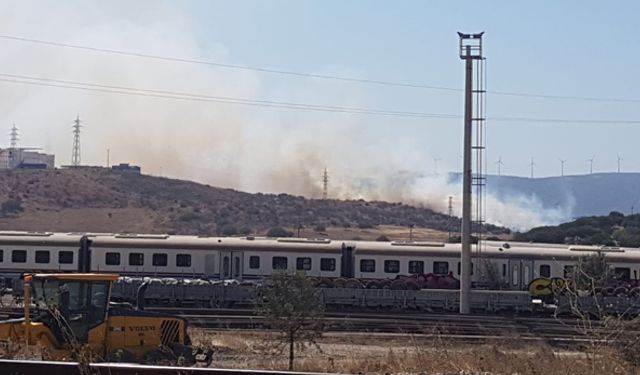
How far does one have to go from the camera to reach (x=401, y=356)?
22516mm

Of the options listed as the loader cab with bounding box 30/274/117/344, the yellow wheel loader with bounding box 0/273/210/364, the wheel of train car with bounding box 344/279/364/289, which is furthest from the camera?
the wheel of train car with bounding box 344/279/364/289

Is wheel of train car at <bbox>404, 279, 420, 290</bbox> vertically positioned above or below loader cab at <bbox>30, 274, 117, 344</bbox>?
below

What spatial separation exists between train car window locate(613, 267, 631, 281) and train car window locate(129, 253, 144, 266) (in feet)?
69.3

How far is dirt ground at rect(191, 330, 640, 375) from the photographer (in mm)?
15500

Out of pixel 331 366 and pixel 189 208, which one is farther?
pixel 189 208

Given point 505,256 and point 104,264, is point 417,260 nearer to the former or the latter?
point 505,256

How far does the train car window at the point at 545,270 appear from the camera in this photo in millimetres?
48656

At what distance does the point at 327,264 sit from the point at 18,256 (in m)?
13.7

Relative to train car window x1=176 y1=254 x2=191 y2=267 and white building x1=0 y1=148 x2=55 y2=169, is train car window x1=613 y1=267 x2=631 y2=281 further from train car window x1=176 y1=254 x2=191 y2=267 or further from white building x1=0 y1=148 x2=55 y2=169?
white building x1=0 y1=148 x2=55 y2=169

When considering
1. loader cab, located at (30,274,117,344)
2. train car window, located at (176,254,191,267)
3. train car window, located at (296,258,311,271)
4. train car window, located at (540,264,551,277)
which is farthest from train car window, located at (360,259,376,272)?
loader cab, located at (30,274,117,344)

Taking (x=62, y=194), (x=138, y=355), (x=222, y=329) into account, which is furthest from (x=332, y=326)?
(x=62, y=194)

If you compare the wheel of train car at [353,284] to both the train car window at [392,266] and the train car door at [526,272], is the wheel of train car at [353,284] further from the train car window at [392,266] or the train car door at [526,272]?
the train car door at [526,272]

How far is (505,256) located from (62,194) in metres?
73.3

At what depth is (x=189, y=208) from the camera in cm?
11825
